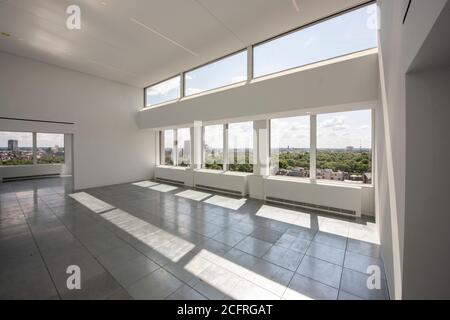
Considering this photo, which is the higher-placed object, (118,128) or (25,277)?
(118,128)

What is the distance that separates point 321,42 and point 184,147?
19.4 ft

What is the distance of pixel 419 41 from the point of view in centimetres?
116

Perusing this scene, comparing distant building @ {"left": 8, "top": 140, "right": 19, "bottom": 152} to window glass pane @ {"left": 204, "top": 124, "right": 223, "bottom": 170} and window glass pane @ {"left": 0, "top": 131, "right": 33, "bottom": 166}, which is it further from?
window glass pane @ {"left": 204, "top": 124, "right": 223, "bottom": 170}

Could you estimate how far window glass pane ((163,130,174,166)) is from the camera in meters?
8.55

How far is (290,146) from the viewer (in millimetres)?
5164

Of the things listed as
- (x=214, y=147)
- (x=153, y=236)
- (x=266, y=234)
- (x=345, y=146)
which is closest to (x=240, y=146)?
(x=214, y=147)

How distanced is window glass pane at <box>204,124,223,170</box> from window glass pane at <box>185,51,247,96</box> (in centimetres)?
147

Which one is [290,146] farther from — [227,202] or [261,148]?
[227,202]

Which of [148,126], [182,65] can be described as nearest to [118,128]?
[148,126]

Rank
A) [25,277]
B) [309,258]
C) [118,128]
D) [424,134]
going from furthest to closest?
[118,128] < [309,258] < [25,277] < [424,134]

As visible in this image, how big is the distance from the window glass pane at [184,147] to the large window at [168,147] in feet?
1.59

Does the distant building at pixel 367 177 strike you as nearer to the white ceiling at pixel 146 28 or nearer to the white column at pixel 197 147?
the white ceiling at pixel 146 28
